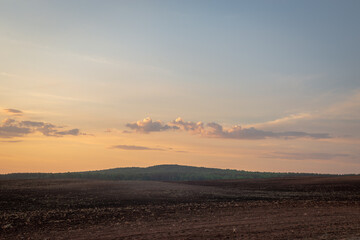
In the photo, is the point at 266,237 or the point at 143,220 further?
the point at 143,220

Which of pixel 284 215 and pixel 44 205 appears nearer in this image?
pixel 284 215

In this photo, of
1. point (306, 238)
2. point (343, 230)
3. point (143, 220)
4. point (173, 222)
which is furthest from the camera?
point (143, 220)

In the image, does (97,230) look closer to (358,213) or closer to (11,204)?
(358,213)

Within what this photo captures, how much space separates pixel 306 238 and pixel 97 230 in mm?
10532

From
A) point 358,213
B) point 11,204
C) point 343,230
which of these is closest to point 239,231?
point 343,230

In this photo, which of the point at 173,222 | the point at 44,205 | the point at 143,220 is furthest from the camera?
the point at 44,205

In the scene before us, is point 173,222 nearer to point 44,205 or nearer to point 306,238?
point 306,238

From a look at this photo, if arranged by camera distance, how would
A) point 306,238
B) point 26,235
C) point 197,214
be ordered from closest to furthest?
point 306,238
point 26,235
point 197,214

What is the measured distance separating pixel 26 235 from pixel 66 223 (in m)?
3.22

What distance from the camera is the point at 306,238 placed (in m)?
14.2

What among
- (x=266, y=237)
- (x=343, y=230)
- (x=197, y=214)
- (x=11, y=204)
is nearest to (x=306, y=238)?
(x=266, y=237)

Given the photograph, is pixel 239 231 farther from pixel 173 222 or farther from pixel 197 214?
pixel 197 214

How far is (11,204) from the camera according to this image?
3350cm

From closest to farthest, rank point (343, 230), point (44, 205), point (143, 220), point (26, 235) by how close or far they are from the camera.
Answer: point (343, 230) < point (26, 235) < point (143, 220) < point (44, 205)
